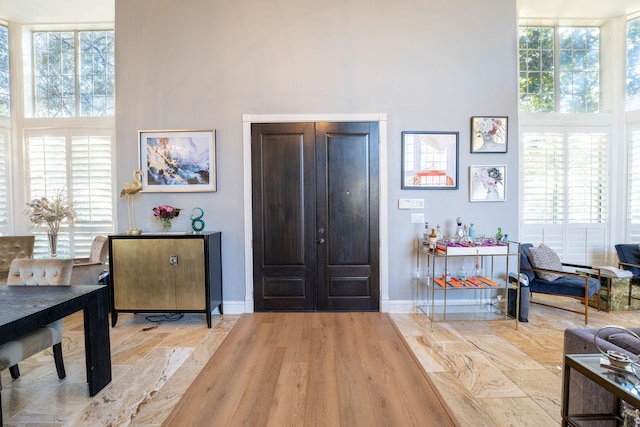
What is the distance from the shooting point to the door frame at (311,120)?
3.47 m

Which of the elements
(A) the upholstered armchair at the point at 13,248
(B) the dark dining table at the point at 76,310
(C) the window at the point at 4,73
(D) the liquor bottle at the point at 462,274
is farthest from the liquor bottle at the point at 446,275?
(C) the window at the point at 4,73

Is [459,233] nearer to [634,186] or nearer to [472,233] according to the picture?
[472,233]

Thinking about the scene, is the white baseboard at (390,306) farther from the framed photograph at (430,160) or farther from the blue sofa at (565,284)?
the framed photograph at (430,160)

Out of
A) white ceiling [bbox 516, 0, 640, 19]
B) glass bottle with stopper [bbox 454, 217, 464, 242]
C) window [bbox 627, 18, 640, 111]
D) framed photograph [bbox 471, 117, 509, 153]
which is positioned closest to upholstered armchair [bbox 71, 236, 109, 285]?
glass bottle with stopper [bbox 454, 217, 464, 242]

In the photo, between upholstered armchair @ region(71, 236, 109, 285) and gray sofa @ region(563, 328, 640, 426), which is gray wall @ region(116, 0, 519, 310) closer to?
upholstered armchair @ region(71, 236, 109, 285)

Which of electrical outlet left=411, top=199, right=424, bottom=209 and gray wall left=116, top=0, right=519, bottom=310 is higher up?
gray wall left=116, top=0, right=519, bottom=310

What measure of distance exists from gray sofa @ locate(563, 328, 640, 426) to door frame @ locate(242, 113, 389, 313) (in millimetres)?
2051

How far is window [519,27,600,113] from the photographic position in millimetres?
4207

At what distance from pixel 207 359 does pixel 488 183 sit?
3.76 metres

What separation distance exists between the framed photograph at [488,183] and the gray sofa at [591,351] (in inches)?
87.8

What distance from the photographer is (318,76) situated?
11.5 feet

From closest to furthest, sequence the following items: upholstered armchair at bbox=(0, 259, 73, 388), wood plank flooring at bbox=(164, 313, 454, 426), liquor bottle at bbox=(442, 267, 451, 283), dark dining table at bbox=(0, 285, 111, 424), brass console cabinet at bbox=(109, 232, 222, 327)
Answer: dark dining table at bbox=(0, 285, 111, 424)
wood plank flooring at bbox=(164, 313, 454, 426)
upholstered armchair at bbox=(0, 259, 73, 388)
brass console cabinet at bbox=(109, 232, 222, 327)
liquor bottle at bbox=(442, 267, 451, 283)

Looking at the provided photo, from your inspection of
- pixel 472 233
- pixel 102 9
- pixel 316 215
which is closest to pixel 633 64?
pixel 472 233

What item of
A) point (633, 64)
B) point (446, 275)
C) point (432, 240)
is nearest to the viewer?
point (432, 240)
